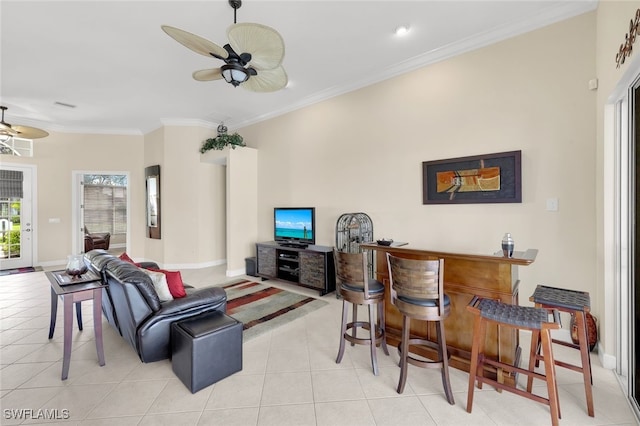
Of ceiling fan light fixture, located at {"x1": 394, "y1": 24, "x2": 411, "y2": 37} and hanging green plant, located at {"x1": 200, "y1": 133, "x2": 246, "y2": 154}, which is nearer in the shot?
ceiling fan light fixture, located at {"x1": 394, "y1": 24, "x2": 411, "y2": 37}

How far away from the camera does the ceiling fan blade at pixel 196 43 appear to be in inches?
79.0

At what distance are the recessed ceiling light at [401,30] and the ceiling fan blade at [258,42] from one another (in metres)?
1.53

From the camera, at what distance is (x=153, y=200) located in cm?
640

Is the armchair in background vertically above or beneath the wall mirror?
beneath

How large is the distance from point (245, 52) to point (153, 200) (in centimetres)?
528

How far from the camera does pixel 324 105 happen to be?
15.5ft

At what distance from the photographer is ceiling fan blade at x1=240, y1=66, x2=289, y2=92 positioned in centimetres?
269

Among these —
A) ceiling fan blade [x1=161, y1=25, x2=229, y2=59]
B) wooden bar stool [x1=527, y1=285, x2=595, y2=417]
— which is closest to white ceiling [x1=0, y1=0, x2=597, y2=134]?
ceiling fan blade [x1=161, y1=25, x2=229, y2=59]

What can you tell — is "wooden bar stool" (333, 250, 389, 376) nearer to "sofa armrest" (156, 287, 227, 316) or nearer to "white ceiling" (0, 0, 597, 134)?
"sofa armrest" (156, 287, 227, 316)

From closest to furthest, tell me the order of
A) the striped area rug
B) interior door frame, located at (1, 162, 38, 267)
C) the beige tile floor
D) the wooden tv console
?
the beige tile floor
the striped area rug
the wooden tv console
interior door frame, located at (1, 162, 38, 267)

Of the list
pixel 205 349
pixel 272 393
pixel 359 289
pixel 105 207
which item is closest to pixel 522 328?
pixel 359 289

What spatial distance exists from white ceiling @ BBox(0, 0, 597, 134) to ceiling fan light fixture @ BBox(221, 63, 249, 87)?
729 millimetres

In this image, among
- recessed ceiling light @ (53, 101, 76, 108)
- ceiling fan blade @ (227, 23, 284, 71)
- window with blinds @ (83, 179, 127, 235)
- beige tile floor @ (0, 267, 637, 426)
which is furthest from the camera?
window with blinds @ (83, 179, 127, 235)

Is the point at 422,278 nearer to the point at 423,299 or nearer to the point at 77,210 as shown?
the point at 423,299
